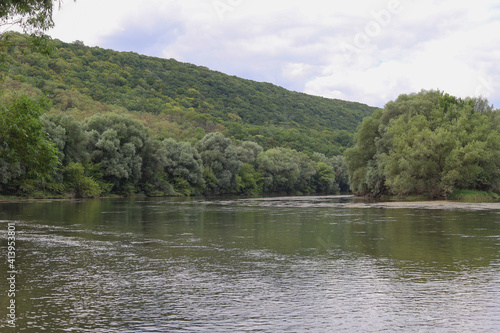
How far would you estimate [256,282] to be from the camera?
15.1 m

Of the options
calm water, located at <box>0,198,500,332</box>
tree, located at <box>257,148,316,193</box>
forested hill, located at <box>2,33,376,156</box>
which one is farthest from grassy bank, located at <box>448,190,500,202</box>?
forested hill, located at <box>2,33,376,156</box>

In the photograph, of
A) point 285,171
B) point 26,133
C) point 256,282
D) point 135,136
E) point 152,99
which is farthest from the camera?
point 152,99

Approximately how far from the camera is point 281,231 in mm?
29734

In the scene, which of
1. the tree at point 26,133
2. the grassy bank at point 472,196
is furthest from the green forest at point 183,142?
the grassy bank at point 472,196

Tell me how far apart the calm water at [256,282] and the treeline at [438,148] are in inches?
1659

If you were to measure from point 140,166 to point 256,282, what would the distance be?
3213 inches

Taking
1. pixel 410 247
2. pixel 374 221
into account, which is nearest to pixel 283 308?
pixel 410 247

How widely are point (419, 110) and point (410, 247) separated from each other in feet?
201

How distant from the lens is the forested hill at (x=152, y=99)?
138 metres

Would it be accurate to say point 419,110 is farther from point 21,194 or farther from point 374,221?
point 21,194

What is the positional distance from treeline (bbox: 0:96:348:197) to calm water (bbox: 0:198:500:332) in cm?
2607

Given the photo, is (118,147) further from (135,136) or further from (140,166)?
(135,136)

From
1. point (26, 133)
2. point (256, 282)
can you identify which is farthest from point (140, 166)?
point (256, 282)

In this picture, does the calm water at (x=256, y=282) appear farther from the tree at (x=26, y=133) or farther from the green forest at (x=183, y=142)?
the green forest at (x=183, y=142)
